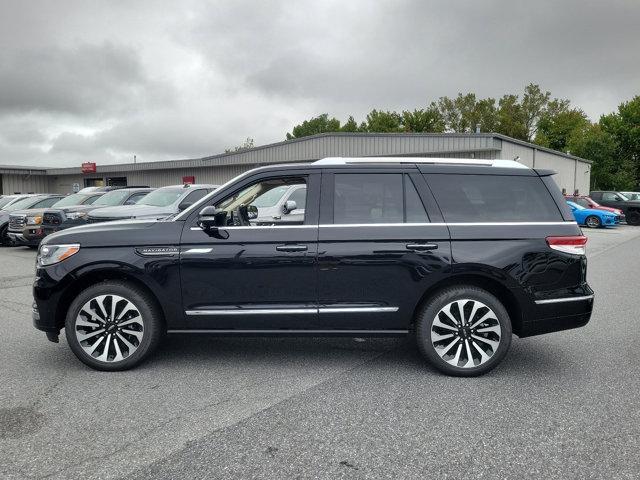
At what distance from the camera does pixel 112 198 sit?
579 inches

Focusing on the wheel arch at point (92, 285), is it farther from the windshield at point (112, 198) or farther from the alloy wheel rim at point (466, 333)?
the windshield at point (112, 198)

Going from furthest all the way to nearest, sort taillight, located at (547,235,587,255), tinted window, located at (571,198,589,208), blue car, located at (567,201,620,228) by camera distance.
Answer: tinted window, located at (571,198,589,208) < blue car, located at (567,201,620,228) < taillight, located at (547,235,587,255)

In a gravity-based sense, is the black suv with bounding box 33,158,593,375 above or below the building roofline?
below

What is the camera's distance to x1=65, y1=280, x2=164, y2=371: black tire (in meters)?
4.46

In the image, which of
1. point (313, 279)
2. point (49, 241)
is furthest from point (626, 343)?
point (49, 241)

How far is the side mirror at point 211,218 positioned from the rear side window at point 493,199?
71.7 inches

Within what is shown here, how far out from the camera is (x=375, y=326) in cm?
445

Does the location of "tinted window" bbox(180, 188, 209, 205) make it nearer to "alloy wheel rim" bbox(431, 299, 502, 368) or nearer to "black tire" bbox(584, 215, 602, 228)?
"alloy wheel rim" bbox(431, 299, 502, 368)

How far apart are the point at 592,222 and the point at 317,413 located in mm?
25679

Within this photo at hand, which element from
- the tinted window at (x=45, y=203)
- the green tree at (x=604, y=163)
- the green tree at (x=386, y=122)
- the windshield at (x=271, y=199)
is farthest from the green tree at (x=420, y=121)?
the windshield at (x=271, y=199)

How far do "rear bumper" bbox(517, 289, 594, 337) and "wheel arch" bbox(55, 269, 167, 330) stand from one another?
3.12 meters

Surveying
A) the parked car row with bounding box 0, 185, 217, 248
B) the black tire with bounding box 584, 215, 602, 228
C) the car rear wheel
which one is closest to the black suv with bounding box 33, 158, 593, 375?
the parked car row with bounding box 0, 185, 217, 248

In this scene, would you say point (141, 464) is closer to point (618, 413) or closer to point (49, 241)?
point (49, 241)

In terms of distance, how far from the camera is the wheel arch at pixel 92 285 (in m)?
4.49
